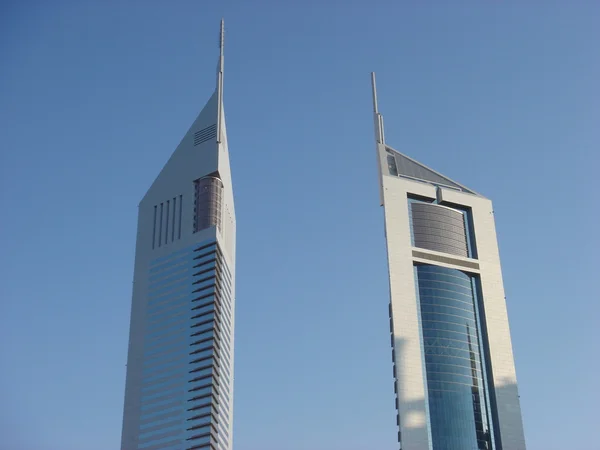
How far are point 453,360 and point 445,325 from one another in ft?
24.3

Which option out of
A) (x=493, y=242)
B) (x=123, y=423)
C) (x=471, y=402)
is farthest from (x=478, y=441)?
(x=123, y=423)

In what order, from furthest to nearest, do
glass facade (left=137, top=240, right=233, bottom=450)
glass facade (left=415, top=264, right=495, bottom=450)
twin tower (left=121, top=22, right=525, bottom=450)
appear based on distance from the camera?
glass facade (left=137, top=240, right=233, bottom=450)
twin tower (left=121, top=22, right=525, bottom=450)
glass facade (left=415, top=264, right=495, bottom=450)

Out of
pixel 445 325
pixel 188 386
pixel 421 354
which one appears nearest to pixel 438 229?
pixel 445 325

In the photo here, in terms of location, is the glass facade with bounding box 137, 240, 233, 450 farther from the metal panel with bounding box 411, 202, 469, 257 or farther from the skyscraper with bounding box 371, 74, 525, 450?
the metal panel with bounding box 411, 202, 469, 257

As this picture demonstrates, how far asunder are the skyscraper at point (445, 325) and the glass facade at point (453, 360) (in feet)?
0.68

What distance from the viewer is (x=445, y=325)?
178 m

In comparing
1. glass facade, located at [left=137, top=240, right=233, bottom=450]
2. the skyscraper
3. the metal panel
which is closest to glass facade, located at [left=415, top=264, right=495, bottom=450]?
the skyscraper

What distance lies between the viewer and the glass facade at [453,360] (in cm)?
16638

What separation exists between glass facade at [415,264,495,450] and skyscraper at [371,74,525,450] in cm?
21

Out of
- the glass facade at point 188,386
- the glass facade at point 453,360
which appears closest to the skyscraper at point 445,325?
the glass facade at point 453,360

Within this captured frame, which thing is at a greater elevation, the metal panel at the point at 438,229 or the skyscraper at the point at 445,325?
the metal panel at the point at 438,229

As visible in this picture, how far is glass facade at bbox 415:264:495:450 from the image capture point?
16638 centimetres

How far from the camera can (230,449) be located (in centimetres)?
19575

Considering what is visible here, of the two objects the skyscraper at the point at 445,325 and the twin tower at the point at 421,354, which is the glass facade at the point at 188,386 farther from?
the skyscraper at the point at 445,325
